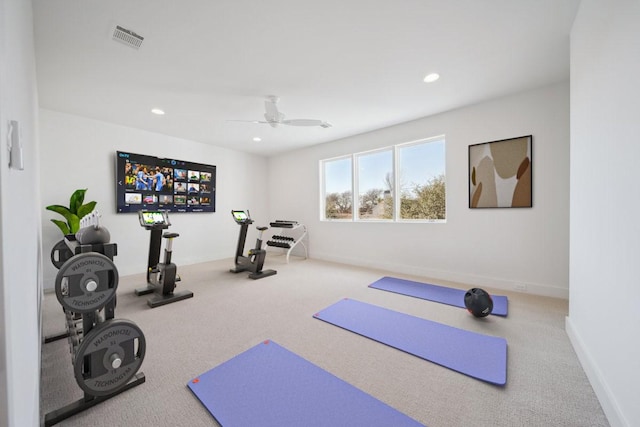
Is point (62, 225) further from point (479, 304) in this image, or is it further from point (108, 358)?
point (479, 304)

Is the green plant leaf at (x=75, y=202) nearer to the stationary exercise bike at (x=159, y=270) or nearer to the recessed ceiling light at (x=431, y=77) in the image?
the stationary exercise bike at (x=159, y=270)

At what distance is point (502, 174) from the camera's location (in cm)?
355

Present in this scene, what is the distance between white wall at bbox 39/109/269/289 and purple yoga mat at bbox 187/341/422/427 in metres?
2.54

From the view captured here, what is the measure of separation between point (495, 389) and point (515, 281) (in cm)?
244

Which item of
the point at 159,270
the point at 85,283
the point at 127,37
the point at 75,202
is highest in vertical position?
the point at 127,37

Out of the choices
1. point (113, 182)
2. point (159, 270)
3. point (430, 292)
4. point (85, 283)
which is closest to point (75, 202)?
point (113, 182)

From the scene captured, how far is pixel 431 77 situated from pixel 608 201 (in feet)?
7.22

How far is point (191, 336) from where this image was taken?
2.36 meters

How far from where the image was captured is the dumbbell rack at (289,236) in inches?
228

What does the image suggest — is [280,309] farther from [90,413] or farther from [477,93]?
[477,93]

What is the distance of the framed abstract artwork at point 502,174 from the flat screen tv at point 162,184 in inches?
209

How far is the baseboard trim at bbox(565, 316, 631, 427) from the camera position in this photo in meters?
1.35

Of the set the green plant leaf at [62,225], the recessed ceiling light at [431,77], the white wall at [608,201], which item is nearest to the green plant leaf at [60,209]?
the green plant leaf at [62,225]

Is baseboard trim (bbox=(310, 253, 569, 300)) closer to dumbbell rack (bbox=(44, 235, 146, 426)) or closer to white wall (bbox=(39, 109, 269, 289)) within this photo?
white wall (bbox=(39, 109, 269, 289))
